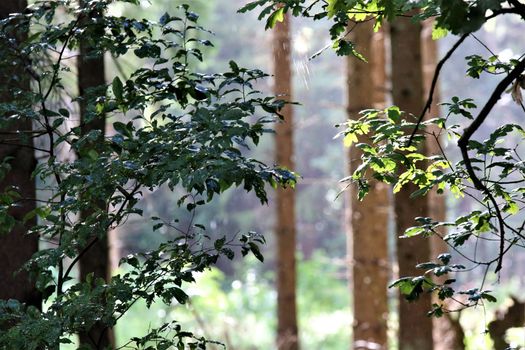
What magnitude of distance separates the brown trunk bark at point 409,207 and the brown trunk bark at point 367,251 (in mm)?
1985

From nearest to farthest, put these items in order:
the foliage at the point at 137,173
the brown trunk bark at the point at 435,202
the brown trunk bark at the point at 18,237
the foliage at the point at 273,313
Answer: the foliage at the point at 137,173 → the brown trunk bark at the point at 18,237 → the brown trunk bark at the point at 435,202 → the foliage at the point at 273,313

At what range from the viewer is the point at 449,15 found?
1.81 metres

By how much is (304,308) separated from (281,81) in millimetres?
12627

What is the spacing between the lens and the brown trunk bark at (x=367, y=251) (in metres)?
8.24

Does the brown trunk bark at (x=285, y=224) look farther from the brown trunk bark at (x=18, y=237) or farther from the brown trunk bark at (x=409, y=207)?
the brown trunk bark at (x=18, y=237)

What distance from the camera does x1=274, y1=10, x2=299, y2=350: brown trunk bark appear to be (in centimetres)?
1008

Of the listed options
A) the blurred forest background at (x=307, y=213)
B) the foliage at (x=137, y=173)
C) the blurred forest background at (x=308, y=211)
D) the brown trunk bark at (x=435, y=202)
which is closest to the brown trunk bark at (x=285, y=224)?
the brown trunk bark at (x=435, y=202)

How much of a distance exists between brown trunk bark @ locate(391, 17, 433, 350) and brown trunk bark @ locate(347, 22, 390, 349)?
1985 mm

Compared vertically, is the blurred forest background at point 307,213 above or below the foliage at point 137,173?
above

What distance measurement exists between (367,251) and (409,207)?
255 centimetres

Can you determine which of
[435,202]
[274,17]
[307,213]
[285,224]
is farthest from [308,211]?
[274,17]

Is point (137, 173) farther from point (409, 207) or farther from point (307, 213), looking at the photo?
point (307, 213)

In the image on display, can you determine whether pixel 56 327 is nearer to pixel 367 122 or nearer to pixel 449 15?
pixel 367 122

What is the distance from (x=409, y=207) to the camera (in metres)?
5.86
